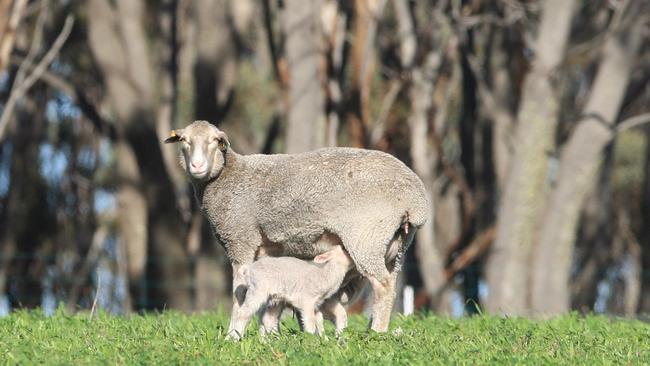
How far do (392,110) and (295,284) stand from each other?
1427cm

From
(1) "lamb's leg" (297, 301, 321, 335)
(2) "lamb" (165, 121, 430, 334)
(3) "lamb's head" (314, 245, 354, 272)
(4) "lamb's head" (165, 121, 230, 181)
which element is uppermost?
(4) "lamb's head" (165, 121, 230, 181)

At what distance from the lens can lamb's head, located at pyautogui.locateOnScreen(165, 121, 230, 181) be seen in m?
9.45

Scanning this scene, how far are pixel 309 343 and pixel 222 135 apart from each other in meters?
2.08

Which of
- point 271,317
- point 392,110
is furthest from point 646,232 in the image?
point 271,317

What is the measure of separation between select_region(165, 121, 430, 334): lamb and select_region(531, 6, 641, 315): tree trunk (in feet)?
22.2

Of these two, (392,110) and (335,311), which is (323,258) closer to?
(335,311)

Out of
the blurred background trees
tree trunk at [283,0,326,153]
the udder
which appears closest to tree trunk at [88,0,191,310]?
the blurred background trees

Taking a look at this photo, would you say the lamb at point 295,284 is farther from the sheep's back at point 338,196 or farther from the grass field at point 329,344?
the sheep's back at point 338,196

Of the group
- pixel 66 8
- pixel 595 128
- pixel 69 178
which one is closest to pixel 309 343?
pixel 595 128

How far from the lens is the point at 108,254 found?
109 ft

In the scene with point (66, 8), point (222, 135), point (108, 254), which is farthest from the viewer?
point (108, 254)

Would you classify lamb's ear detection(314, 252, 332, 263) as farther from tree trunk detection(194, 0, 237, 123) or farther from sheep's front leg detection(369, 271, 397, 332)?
tree trunk detection(194, 0, 237, 123)

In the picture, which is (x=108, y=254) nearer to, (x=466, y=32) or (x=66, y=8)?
(x=66, y=8)

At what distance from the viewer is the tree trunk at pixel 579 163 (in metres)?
15.9
